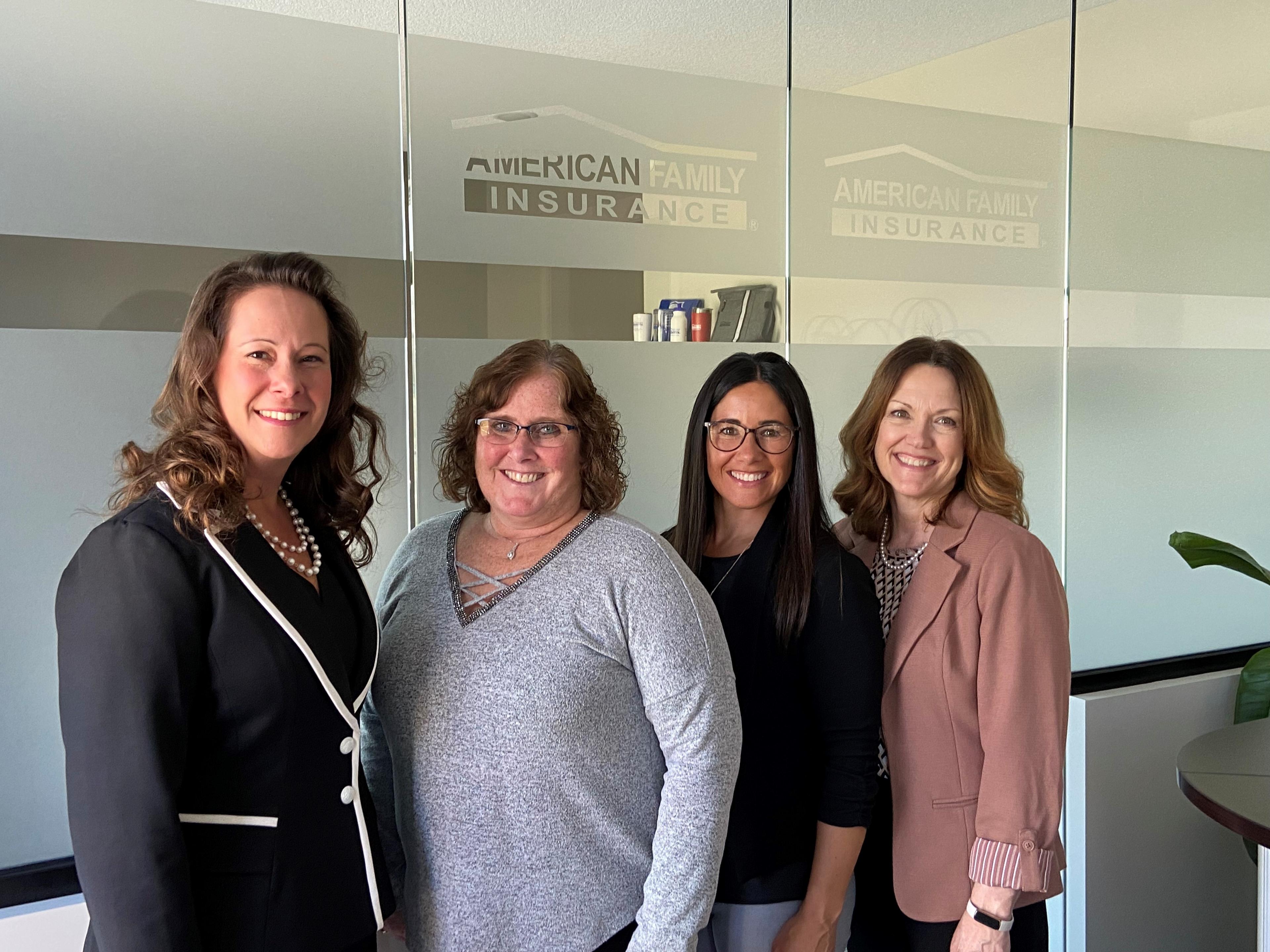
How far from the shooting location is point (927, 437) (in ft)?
7.06

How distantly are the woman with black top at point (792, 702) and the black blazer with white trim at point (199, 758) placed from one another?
700 mm

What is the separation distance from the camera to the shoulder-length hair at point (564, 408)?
175 centimetres

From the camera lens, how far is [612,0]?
291 centimetres

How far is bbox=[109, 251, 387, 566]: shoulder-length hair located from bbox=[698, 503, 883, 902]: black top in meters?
0.78

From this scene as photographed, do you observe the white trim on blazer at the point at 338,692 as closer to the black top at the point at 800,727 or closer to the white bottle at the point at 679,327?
the black top at the point at 800,727

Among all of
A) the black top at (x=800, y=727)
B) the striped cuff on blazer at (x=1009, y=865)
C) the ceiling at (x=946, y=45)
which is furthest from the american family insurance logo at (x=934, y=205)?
the striped cuff on blazer at (x=1009, y=865)

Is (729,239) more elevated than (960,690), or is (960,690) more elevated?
(729,239)

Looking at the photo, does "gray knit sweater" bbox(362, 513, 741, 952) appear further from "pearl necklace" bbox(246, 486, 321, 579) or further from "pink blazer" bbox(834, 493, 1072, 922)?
"pink blazer" bbox(834, 493, 1072, 922)

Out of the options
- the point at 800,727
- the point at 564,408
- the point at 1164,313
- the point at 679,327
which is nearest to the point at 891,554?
the point at 800,727

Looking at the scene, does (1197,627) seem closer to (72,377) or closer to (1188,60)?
(1188,60)

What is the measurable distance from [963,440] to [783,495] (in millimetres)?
432

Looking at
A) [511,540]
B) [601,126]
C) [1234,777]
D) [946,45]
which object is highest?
[946,45]

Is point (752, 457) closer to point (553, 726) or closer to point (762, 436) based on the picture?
point (762, 436)

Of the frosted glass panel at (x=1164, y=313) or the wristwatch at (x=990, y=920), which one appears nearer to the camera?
the wristwatch at (x=990, y=920)
